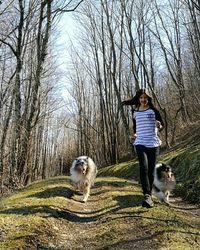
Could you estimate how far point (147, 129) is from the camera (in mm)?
7816

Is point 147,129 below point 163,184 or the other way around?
the other way around

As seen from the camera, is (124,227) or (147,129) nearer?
(124,227)

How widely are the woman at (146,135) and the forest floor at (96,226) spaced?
0.66m

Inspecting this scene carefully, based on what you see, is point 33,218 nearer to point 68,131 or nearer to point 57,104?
point 57,104

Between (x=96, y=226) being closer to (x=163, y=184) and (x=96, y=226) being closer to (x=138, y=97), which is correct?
(x=138, y=97)

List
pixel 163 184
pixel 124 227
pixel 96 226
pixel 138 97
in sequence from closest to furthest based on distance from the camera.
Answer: pixel 124 227 → pixel 96 226 → pixel 138 97 → pixel 163 184

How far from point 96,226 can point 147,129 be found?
2.17 m

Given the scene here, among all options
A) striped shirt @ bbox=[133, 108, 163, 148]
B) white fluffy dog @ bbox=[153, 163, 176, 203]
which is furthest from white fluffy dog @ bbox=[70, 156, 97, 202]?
striped shirt @ bbox=[133, 108, 163, 148]

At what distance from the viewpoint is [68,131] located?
208 ft

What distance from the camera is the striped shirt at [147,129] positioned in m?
7.78

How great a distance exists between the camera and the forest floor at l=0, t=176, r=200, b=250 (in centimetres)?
550

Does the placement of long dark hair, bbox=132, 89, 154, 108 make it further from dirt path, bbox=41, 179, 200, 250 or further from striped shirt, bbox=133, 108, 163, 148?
dirt path, bbox=41, 179, 200, 250

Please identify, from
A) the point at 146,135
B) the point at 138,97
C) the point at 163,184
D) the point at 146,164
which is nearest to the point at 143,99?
the point at 138,97

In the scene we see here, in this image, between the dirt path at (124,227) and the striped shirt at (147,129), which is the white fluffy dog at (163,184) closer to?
the dirt path at (124,227)
